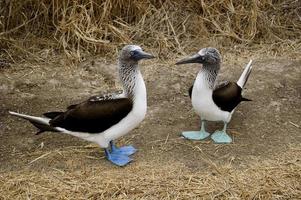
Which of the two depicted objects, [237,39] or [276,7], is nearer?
[237,39]

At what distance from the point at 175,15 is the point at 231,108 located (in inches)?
96.1

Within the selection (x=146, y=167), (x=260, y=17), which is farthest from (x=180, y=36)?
(x=146, y=167)

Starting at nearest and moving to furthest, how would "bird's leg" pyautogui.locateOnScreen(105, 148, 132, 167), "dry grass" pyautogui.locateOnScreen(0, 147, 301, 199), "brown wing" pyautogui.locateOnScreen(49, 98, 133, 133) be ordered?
"dry grass" pyautogui.locateOnScreen(0, 147, 301, 199)
"brown wing" pyautogui.locateOnScreen(49, 98, 133, 133)
"bird's leg" pyautogui.locateOnScreen(105, 148, 132, 167)

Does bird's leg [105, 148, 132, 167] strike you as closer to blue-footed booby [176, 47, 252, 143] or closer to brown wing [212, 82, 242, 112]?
blue-footed booby [176, 47, 252, 143]

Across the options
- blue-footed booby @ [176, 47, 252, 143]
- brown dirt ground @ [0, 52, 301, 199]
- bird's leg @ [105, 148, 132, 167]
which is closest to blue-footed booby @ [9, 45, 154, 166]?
bird's leg @ [105, 148, 132, 167]

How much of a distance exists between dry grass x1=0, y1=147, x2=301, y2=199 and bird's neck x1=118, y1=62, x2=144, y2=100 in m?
0.60

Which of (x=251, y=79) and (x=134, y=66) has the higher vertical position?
(x=134, y=66)

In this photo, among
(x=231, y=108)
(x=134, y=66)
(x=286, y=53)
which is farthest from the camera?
(x=286, y=53)

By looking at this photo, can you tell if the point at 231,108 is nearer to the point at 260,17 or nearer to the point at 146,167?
the point at 146,167

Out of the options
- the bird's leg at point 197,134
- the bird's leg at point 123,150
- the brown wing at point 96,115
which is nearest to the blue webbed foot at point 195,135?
the bird's leg at point 197,134

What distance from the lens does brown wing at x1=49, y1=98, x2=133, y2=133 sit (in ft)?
13.4

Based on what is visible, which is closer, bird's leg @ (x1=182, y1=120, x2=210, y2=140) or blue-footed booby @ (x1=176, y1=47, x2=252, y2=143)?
blue-footed booby @ (x1=176, y1=47, x2=252, y2=143)

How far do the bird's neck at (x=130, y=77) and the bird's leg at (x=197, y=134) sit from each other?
2.58 feet

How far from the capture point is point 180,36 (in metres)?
6.58
